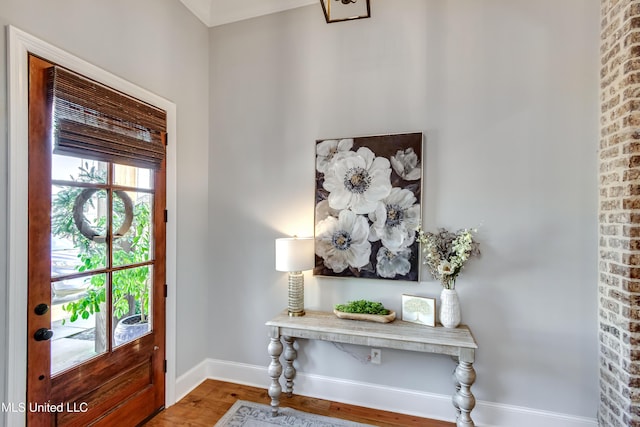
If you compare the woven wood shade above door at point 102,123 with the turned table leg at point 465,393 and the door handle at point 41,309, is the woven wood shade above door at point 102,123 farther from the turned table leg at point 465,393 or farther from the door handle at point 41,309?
the turned table leg at point 465,393

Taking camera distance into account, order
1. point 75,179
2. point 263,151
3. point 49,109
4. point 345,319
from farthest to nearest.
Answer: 1. point 263,151
2. point 345,319
3. point 75,179
4. point 49,109

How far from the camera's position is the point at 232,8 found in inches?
110

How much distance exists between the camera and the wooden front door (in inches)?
62.7

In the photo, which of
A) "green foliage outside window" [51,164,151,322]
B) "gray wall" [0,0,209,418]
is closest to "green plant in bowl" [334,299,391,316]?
"gray wall" [0,0,209,418]

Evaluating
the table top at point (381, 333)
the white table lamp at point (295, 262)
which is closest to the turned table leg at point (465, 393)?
the table top at point (381, 333)

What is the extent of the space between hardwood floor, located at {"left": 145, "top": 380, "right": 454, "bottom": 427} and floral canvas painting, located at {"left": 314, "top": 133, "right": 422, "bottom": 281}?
995mm

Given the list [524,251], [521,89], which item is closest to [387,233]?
[524,251]

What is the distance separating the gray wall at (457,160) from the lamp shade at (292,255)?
326mm

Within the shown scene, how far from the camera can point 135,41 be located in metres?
2.15

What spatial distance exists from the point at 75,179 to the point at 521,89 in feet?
9.34

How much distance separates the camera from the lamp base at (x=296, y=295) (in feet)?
7.93

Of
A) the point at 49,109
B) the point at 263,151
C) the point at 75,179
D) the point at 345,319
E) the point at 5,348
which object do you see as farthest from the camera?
the point at 263,151

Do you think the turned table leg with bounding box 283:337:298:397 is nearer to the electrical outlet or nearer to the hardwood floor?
the hardwood floor

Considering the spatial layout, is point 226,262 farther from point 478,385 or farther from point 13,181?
point 478,385
